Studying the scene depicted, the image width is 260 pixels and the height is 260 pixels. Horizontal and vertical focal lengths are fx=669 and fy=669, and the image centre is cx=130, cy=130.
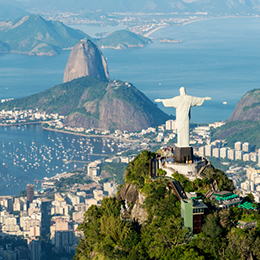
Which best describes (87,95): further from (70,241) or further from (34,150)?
(70,241)

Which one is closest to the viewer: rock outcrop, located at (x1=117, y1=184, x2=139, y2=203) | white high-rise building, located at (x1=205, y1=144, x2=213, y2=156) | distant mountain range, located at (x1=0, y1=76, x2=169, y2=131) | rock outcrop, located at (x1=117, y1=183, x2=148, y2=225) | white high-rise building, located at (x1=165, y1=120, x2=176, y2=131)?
rock outcrop, located at (x1=117, y1=183, x2=148, y2=225)

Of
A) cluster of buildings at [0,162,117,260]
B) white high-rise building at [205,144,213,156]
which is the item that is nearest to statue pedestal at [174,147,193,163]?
cluster of buildings at [0,162,117,260]

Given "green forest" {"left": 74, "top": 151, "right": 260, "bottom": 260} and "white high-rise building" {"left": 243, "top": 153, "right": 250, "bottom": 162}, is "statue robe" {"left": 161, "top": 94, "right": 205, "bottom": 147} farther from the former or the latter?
"white high-rise building" {"left": 243, "top": 153, "right": 250, "bottom": 162}

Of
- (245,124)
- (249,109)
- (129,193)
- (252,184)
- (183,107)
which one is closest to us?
(183,107)

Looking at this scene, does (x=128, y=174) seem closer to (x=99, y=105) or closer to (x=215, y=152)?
(x=215, y=152)

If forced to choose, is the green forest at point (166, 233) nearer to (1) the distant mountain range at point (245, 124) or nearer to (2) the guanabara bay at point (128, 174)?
(2) the guanabara bay at point (128, 174)

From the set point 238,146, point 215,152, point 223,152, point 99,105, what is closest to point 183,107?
point 223,152

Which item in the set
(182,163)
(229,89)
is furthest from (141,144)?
(182,163)
